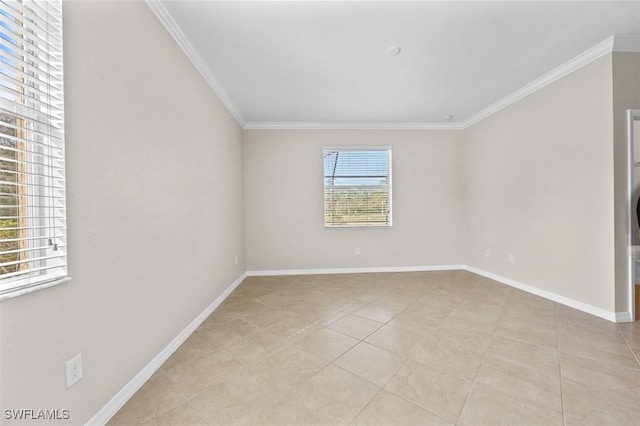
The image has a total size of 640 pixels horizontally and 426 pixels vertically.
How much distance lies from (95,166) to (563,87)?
14.4 ft

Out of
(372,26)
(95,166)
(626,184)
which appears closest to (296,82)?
(372,26)

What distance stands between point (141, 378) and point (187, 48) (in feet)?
8.66

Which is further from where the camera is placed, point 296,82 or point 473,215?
point 473,215

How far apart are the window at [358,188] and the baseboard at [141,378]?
267 cm

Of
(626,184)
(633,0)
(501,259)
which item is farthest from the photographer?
(501,259)

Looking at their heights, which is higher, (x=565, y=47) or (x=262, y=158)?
(x=565, y=47)

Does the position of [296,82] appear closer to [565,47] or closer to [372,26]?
[372,26]

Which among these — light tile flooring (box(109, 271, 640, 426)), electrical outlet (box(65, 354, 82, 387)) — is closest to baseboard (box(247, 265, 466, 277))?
light tile flooring (box(109, 271, 640, 426))

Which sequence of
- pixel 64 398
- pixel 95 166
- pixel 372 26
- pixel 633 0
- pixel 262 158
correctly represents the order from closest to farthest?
pixel 64 398, pixel 95 166, pixel 633 0, pixel 372 26, pixel 262 158

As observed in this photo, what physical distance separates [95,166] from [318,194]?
3287 millimetres

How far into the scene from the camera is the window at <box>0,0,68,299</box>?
3.11 ft

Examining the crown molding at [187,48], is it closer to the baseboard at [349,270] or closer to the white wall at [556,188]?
the baseboard at [349,270]

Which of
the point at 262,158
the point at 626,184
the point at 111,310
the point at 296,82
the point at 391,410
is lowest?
the point at 391,410

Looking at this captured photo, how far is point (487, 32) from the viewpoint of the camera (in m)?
2.11
